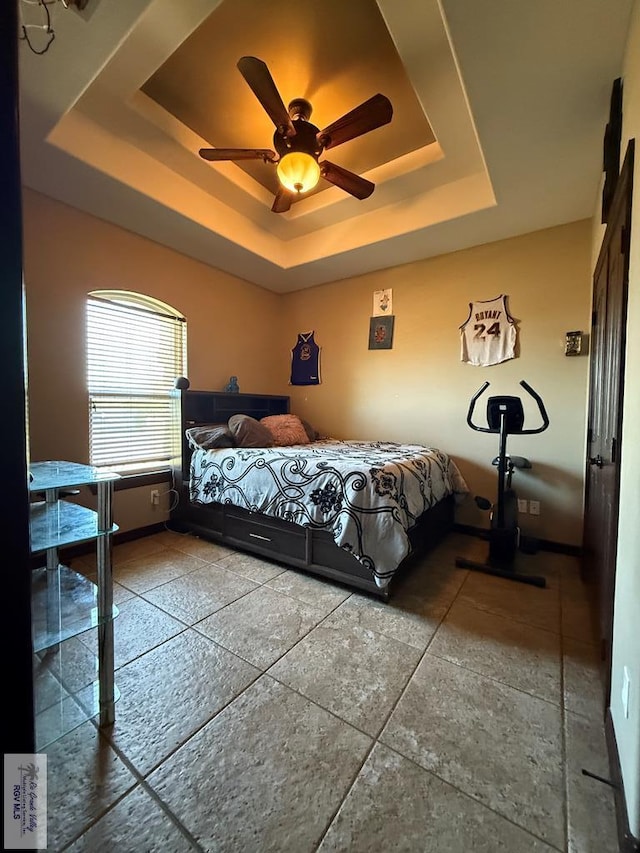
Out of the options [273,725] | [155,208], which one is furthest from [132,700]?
[155,208]

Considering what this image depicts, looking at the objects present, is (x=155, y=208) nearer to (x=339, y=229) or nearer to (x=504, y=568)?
(x=339, y=229)

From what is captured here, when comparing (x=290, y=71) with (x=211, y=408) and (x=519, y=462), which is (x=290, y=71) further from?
(x=519, y=462)

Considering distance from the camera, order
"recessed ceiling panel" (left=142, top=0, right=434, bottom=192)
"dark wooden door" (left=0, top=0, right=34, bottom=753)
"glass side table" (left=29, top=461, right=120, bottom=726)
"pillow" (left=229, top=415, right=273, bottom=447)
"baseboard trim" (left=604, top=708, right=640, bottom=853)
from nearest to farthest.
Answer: "dark wooden door" (left=0, top=0, right=34, bottom=753) → "baseboard trim" (left=604, top=708, right=640, bottom=853) → "glass side table" (left=29, top=461, right=120, bottom=726) → "recessed ceiling panel" (left=142, top=0, right=434, bottom=192) → "pillow" (left=229, top=415, right=273, bottom=447)

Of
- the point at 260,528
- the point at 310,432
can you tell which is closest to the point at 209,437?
the point at 260,528

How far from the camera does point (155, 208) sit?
2621mm

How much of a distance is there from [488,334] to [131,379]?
3196 mm

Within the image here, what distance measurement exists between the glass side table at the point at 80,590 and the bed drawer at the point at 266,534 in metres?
1.24

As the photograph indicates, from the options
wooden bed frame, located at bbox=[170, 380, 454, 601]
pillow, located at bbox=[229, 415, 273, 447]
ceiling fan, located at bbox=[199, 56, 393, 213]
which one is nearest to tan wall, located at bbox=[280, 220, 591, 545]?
wooden bed frame, located at bbox=[170, 380, 454, 601]

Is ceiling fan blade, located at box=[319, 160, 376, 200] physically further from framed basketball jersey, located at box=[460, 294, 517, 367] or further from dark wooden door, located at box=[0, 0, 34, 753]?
dark wooden door, located at box=[0, 0, 34, 753]

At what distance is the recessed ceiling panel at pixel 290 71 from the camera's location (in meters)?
1.71

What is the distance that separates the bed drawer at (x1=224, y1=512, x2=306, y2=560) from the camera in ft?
7.94

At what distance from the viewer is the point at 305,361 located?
4.26 meters

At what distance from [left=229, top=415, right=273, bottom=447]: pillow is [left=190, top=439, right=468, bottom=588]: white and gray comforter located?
183 millimetres

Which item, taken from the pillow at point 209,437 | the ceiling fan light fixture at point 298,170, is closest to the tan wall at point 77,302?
the pillow at point 209,437
